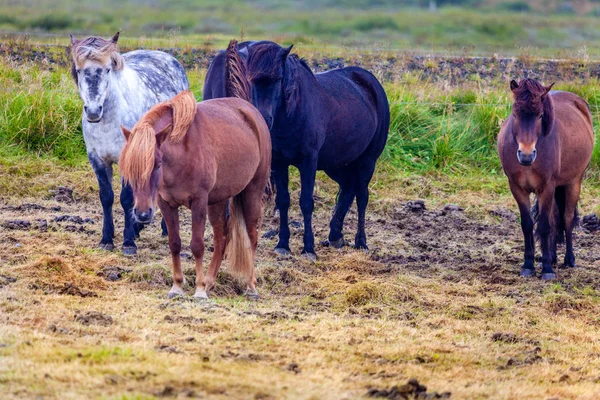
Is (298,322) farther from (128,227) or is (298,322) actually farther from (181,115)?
(128,227)

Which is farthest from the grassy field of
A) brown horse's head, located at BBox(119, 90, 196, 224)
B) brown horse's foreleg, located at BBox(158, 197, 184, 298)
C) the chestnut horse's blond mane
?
the chestnut horse's blond mane

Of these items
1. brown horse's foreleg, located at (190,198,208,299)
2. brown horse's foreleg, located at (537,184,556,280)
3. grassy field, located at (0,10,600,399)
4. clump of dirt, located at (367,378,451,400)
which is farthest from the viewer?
brown horse's foreleg, located at (537,184,556,280)

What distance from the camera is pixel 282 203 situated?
8.39m

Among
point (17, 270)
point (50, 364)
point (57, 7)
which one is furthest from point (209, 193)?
point (57, 7)

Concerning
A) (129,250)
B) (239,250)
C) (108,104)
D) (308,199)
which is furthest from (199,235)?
(308,199)

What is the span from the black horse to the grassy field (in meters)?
0.46

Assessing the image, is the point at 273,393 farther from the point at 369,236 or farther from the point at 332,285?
the point at 369,236

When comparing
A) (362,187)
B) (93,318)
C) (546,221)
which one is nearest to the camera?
(93,318)

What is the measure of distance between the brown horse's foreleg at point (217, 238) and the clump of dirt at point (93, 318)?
107 centimetres

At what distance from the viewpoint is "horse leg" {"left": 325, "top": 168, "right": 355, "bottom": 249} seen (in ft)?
29.5

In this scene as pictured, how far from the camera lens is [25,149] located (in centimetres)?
1099

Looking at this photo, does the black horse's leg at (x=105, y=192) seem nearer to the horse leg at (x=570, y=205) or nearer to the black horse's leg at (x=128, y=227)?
the black horse's leg at (x=128, y=227)

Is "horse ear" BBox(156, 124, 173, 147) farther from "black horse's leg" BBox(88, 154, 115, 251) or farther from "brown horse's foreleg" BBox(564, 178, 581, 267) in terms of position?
"brown horse's foreleg" BBox(564, 178, 581, 267)

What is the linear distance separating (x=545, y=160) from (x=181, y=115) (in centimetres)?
353
